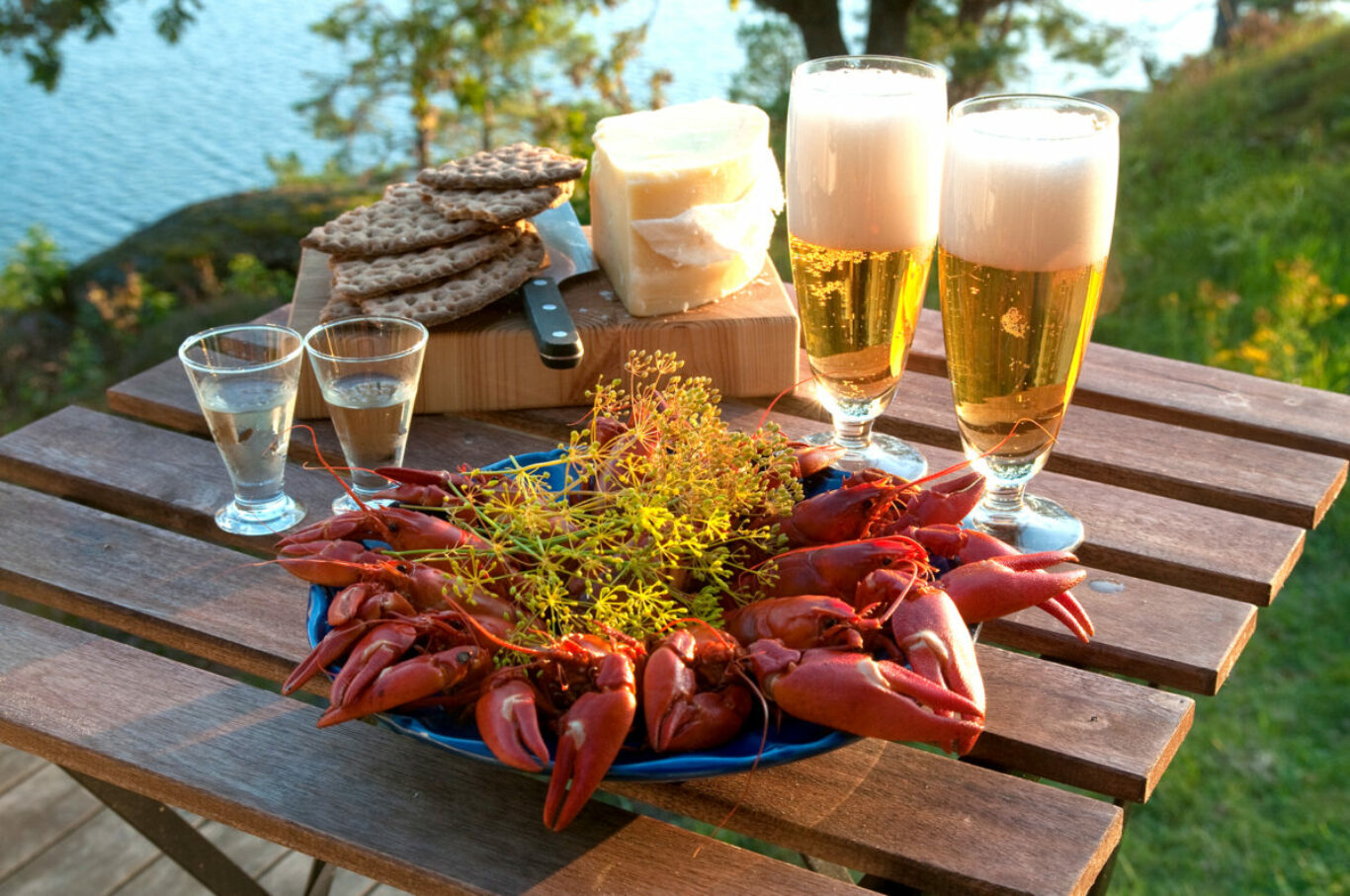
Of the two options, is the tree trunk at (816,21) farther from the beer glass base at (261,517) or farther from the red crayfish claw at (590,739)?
the red crayfish claw at (590,739)

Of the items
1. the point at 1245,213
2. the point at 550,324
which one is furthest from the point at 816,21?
the point at 550,324

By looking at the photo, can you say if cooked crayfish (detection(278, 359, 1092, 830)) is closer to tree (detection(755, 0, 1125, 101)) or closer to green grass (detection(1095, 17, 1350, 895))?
green grass (detection(1095, 17, 1350, 895))

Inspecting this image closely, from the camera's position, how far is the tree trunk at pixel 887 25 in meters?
4.90

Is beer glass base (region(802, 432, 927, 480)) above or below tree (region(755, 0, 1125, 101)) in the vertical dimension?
above

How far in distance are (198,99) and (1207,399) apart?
213 inches

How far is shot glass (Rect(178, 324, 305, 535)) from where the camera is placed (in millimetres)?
1346

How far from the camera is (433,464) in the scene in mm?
1557

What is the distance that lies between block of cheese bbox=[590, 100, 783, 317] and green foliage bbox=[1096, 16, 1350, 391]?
1980 millimetres

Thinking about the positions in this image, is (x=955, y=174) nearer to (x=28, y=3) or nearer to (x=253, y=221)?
(x=28, y=3)

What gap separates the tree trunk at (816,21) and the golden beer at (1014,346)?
12.9 feet

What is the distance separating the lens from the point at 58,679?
117 centimetres

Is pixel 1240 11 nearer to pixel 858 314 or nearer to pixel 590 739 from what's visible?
pixel 858 314

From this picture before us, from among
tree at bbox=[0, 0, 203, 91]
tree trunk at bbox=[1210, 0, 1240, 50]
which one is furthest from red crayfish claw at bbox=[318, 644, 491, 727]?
tree trunk at bbox=[1210, 0, 1240, 50]

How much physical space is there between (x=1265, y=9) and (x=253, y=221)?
15.7 feet
